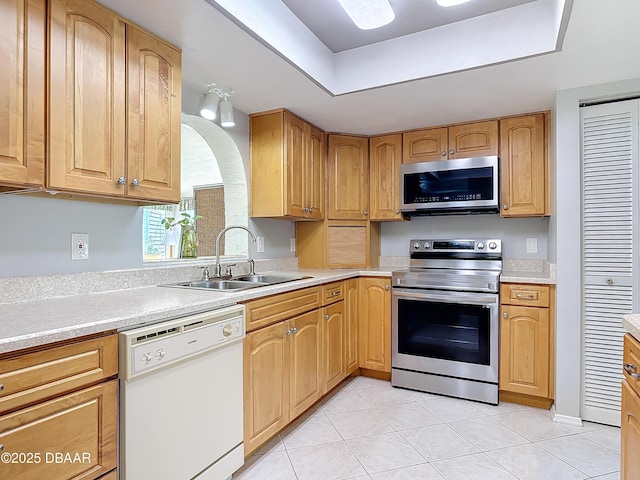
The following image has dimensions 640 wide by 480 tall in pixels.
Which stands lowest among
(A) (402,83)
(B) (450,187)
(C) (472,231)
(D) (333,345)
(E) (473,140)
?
(D) (333,345)

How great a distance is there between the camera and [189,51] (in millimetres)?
1847

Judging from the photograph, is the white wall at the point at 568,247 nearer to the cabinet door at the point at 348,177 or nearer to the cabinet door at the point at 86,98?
the cabinet door at the point at 348,177

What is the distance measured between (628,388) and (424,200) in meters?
2.04

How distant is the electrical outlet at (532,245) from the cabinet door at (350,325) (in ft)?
4.61

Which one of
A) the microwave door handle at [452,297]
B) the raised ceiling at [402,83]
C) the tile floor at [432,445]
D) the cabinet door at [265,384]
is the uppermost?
the raised ceiling at [402,83]

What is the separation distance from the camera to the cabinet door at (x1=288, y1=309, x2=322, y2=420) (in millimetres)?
2133

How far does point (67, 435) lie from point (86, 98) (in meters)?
1.19

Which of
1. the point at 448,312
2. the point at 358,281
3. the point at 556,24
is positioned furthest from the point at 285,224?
the point at 556,24

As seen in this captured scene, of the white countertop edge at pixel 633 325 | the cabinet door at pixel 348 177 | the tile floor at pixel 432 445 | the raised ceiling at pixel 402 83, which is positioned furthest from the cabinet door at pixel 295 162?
the white countertop edge at pixel 633 325

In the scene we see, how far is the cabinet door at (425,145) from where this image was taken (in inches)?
119

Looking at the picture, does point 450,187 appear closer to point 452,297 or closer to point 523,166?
point 523,166

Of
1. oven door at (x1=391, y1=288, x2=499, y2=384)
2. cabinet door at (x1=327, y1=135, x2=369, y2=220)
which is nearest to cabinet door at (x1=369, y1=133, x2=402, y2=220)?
cabinet door at (x1=327, y1=135, x2=369, y2=220)

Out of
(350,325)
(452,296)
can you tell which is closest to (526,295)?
(452,296)

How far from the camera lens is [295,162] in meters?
2.78
